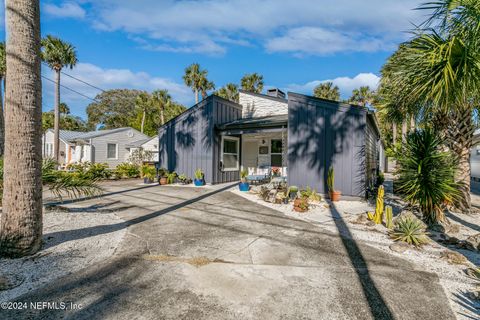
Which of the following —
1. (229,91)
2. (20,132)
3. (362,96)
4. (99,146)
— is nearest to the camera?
(20,132)

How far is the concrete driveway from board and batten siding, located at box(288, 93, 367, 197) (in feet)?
13.0

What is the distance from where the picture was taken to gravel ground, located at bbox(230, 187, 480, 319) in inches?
105

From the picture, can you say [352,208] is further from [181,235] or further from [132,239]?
[132,239]

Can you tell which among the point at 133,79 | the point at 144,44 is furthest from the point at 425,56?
the point at 133,79

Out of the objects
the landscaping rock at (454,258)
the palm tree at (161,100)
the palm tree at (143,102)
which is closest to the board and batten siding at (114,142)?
the palm tree at (161,100)

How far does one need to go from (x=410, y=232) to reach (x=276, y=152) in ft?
29.5

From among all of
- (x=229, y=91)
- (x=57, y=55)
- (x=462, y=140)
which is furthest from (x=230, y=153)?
(x=229, y=91)

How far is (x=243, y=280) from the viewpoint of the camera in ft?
9.94

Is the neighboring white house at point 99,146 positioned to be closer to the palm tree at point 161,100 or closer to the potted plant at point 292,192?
the palm tree at point 161,100

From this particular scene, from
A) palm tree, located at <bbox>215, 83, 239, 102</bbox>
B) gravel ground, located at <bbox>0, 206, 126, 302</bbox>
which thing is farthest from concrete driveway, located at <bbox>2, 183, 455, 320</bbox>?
palm tree, located at <bbox>215, 83, 239, 102</bbox>

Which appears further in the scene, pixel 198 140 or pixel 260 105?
pixel 260 105

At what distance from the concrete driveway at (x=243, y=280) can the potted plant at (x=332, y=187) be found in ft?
11.4

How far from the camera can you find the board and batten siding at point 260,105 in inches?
524

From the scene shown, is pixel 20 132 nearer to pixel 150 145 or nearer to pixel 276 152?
pixel 276 152
